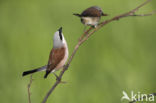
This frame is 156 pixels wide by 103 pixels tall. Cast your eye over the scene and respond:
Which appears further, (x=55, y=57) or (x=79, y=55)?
(x=79, y=55)

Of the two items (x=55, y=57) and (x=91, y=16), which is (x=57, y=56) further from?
(x=91, y=16)

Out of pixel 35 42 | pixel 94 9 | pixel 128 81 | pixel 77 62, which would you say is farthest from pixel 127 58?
pixel 94 9

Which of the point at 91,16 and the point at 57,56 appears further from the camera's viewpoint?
the point at 91,16

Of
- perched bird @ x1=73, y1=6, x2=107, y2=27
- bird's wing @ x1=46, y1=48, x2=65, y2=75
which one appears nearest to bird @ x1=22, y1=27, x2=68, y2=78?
bird's wing @ x1=46, y1=48, x2=65, y2=75

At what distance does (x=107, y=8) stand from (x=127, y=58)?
1.51ft

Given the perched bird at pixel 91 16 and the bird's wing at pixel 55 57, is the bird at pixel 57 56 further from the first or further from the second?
the perched bird at pixel 91 16

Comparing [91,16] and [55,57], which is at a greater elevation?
[91,16]

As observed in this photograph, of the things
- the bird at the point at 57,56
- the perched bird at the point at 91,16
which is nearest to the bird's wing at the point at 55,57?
the bird at the point at 57,56

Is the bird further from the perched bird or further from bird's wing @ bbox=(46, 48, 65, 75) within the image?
the perched bird

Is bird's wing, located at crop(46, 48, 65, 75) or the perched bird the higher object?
the perched bird

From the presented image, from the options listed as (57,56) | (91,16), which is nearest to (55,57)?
(57,56)

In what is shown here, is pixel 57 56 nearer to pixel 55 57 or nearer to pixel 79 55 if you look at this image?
pixel 55 57

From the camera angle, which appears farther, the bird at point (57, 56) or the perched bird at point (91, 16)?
the perched bird at point (91, 16)

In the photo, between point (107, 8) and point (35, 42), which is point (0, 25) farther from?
point (107, 8)
